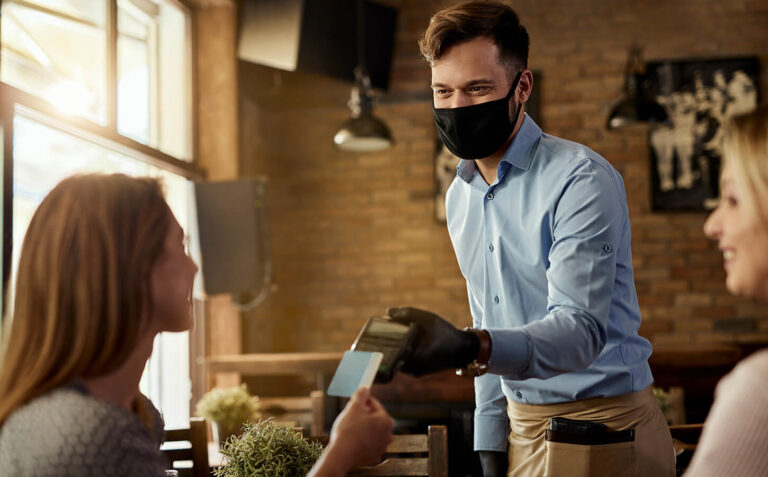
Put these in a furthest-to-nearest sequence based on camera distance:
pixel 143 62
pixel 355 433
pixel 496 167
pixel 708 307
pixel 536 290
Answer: pixel 708 307 < pixel 143 62 < pixel 496 167 < pixel 536 290 < pixel 355 433

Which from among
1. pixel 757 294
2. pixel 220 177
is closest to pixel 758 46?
pixel 220 177

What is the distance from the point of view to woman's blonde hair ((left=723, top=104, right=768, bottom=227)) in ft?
3.25

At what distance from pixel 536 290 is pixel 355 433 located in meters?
0.69

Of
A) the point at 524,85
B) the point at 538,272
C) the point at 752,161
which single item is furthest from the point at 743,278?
the point at 524,85

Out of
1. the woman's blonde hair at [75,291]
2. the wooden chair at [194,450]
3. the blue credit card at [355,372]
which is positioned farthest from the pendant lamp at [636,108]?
the woman's blonde hair at [75,291]

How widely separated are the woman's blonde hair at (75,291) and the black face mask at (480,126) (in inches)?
31.1

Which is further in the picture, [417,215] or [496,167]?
[417,215]

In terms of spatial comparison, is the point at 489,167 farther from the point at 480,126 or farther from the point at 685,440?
the point at 685,440

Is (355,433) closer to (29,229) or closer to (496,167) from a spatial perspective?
(29,229)

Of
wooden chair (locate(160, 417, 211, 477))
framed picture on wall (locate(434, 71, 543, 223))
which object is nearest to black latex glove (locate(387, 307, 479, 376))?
wooden chair (locate(160, 417, 211, 477))

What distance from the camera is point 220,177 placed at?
481 centimetres

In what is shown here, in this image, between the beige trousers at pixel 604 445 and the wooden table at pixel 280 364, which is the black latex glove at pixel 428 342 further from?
the wooden table at pixel 280 364

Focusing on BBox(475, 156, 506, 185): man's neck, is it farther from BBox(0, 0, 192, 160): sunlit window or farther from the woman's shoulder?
BBox(0, 0, 192, 160): sunlit window

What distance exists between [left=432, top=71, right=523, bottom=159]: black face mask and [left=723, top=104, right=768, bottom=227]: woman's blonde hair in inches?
26.0
